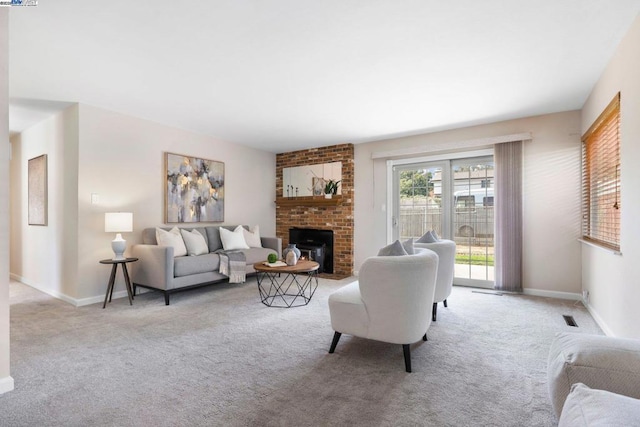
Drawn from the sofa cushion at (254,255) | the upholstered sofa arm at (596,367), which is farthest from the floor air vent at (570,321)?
the sofa cushion at (254,255)

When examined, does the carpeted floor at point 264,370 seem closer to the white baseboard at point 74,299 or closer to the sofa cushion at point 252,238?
the white baseboard at point 74,299

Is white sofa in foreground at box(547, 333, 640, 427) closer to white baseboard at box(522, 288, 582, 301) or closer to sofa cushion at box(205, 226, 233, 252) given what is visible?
white baseboard at box(522, 288, 582, 301)

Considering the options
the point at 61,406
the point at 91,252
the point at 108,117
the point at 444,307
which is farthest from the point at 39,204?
the point at 444,307

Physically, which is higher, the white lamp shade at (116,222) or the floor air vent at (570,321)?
the white lamp shade at (116,222)

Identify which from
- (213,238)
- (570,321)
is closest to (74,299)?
(213,238)

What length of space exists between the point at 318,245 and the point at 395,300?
158 inches

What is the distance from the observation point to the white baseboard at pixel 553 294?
4078 mm

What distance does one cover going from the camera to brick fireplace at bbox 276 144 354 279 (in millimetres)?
5895

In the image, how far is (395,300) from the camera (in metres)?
2.19

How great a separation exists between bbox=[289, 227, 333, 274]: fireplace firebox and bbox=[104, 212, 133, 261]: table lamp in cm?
298

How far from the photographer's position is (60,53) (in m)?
2.65

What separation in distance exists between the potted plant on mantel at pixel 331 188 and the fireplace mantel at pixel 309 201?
87 mm

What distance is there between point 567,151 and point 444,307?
2.67 meters

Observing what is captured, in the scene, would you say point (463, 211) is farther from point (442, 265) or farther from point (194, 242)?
point (194, 242)
